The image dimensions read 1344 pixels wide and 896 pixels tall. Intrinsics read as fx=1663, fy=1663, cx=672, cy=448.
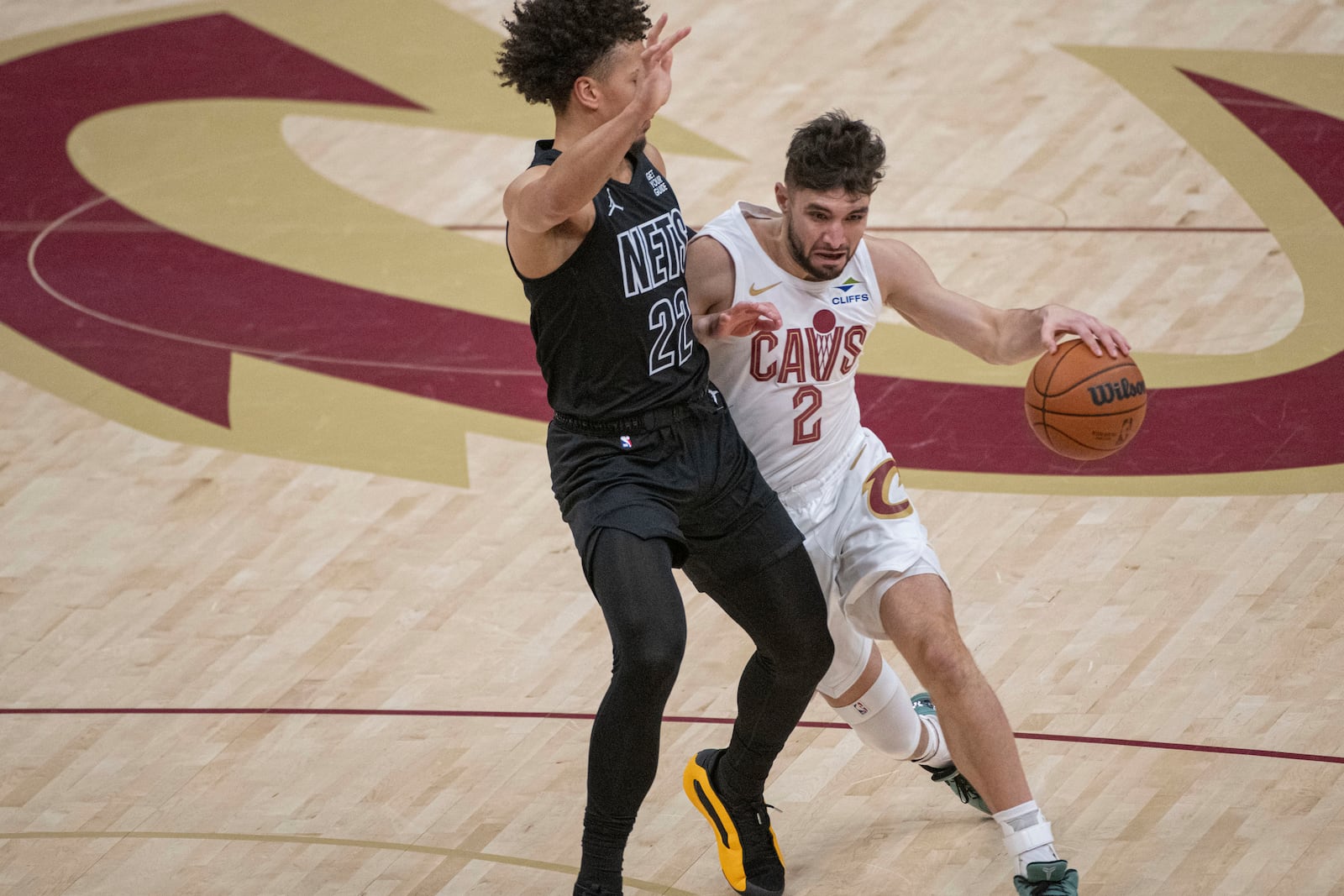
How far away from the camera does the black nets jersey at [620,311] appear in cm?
421

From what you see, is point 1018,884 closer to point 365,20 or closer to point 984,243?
point 984,243

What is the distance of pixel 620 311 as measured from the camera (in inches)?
166

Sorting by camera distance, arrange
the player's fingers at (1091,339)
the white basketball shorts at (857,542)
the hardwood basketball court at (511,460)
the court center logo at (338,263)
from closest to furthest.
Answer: the player's fingers at (1091,339), the white basketball shorts at (857,542), the hardwood basketball court at (511,460), the court center logo at (338,263)

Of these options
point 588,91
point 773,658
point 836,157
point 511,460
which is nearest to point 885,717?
point 773,658

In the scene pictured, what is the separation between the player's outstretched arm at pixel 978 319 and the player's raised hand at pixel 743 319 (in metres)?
0.48

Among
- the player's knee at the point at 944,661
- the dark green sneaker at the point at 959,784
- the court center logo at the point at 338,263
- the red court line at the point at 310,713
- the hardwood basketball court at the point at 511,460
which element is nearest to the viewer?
the player's knee at the point at 944,661

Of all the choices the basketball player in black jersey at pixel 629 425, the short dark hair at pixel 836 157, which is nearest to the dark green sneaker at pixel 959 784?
the basketball player in black jersey at pixel 629 425

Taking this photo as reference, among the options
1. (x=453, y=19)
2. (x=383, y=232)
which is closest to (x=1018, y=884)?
(x=383, y=232)

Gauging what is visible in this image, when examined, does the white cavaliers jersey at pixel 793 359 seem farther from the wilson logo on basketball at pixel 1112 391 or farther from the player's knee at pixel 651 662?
the player's knee at pixel 651 662

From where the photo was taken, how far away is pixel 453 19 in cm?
1109

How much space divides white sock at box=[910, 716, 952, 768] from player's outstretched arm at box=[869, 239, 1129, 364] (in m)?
1.13

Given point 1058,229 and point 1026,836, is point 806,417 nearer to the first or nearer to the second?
point 1026,836

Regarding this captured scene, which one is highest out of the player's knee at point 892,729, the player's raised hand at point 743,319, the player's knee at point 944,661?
the player's raised hand at point 743,319

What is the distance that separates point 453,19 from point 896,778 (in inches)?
289
